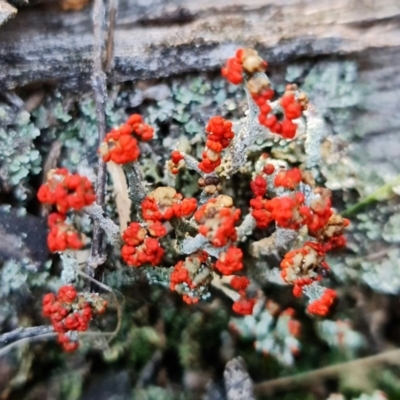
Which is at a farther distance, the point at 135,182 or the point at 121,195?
the point at 121,195

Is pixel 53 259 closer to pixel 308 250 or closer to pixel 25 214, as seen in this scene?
pixel 25 214

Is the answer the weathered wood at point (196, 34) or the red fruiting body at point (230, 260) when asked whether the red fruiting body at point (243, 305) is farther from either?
the weathered wood at point (196, 34)

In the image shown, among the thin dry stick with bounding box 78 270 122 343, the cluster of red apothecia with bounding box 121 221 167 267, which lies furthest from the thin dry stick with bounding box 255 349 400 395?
the cluster of red apothecia with bounding box 121 221 167 267

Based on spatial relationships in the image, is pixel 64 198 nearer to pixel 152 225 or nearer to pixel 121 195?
pixel 152 225

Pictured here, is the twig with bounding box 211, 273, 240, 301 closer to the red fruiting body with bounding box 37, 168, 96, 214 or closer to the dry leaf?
the dry leaf

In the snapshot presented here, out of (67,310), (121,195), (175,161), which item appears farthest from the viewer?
(121,195)

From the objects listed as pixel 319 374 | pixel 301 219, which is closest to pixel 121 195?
pixel 301 219
